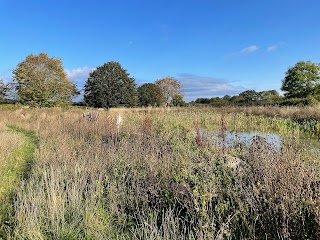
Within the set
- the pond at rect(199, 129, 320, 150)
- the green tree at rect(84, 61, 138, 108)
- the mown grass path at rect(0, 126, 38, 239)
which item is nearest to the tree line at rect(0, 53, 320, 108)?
the green tree at rect(84, 61, 138, 108)

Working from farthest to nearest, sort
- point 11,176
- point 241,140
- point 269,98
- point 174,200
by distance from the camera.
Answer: point 269,98, point 241,140, point 11,176, point 174,200

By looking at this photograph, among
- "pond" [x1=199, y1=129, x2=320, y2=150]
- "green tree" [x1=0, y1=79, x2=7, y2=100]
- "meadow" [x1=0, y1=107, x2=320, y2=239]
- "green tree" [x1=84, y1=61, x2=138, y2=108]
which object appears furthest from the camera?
"green tree" [x1=84, y1=61, x2=138, y2=108]

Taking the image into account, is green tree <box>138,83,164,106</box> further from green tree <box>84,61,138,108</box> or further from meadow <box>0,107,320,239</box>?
meadow <box>0,107,320,239</box>

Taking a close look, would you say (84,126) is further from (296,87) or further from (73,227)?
(296,87)

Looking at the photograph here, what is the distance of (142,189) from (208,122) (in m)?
9.63

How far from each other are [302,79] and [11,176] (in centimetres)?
4103

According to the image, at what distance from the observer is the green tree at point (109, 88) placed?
3519 cm

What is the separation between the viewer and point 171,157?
523 cm

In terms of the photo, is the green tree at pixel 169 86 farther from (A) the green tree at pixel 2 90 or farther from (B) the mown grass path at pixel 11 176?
(B) the mown grass path at pixel 11 176

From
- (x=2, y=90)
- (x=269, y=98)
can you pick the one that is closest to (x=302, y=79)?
(x=269, y=98)

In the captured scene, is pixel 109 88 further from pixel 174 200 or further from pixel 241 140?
pixel 174 200

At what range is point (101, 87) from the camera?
1374 inches

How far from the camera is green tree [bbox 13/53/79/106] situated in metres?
30.2

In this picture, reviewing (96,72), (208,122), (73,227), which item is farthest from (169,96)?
(73,227)
